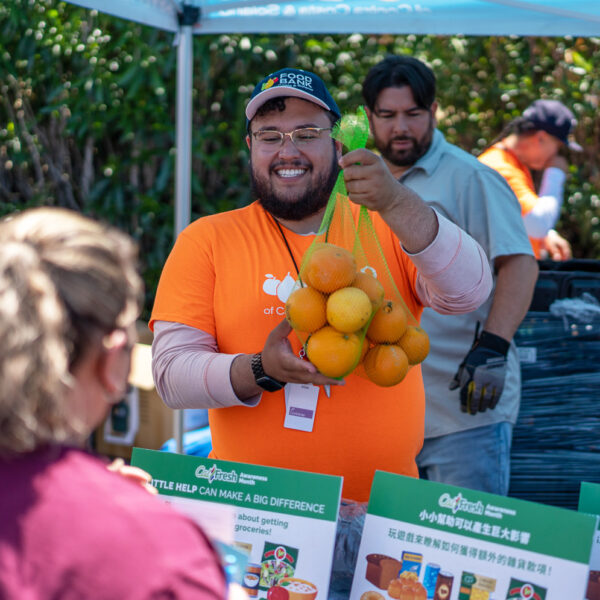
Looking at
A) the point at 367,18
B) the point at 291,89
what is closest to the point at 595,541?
the point at 291,89

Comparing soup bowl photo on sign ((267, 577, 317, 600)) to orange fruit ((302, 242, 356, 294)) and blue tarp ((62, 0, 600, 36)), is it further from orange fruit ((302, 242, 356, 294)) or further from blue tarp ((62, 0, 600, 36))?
blue tarp ((62, 0, 600, 36))

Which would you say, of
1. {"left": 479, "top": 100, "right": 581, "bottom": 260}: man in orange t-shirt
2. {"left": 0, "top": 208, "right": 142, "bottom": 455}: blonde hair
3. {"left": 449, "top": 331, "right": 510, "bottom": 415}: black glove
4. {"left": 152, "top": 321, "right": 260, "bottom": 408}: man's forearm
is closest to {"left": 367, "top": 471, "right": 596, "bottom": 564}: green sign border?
{"left": 152, "top": 321, "right": 260, "bottom": 408}: man's forearm

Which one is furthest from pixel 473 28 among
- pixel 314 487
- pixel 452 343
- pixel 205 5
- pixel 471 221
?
pixel 314 487

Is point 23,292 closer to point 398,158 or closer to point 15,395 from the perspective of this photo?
point 15,395

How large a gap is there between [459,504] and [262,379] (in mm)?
520

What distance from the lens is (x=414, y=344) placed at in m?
1.68

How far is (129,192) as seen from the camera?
5.67 m

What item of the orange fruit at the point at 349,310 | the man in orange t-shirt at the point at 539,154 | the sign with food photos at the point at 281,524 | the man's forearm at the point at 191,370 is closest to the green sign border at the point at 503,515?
the sign with food photos at the point at 281,524

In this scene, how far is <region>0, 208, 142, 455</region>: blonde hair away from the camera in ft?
2.83

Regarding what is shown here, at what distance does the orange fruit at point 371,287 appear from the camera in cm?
161

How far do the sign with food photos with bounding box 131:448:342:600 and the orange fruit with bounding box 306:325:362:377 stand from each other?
0.22 meters

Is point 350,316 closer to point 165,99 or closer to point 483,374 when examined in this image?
point 483,374

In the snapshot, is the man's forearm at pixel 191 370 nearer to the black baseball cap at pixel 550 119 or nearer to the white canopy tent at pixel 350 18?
the white canopy tent at pixel 350 18

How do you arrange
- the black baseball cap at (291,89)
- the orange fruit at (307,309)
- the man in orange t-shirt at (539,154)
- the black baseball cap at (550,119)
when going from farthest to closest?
the black baseball cap at (550,119) < the man in orange t-shirt at (539,154) < the black baseball cap at (291,89) < the orange fruit at (307,309)
